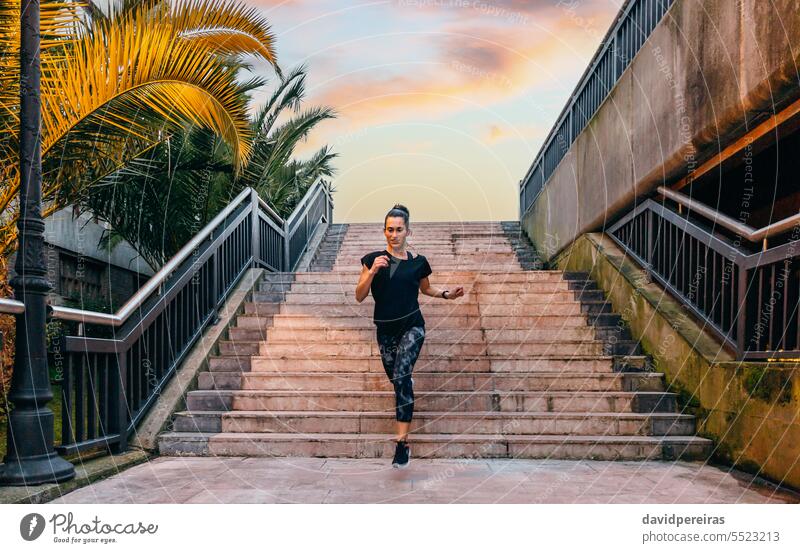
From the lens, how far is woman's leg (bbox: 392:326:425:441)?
455cm

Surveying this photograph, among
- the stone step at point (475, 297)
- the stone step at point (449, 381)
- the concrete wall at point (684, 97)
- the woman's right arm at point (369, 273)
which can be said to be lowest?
the stone step at point (449, 381)

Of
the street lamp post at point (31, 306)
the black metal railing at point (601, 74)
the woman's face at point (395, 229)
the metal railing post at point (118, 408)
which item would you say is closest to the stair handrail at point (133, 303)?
the street lamp post at point (31, 306)

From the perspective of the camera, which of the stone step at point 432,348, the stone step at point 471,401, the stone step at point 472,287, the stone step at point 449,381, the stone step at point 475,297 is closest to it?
the stone step at point 471,401

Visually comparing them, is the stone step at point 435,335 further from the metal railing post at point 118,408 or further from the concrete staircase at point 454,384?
the metal railing post at point 118,408

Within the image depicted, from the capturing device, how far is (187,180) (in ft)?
35.3

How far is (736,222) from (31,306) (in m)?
5.17

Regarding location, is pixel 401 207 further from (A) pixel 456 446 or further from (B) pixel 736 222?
(B) pixel 736 222

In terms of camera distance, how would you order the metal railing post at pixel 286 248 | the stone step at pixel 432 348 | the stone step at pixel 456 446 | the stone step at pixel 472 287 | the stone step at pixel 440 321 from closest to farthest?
the stone step at pixel 456 446, the stone step at pixel 432 348, the stone step at pixel 440 321, the stone step at pixel 472 287, the metal railing post at pixel 286 248

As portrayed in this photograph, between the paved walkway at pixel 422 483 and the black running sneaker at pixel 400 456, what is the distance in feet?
0.19

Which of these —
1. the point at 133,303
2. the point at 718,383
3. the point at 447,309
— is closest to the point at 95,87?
the point at 133,303

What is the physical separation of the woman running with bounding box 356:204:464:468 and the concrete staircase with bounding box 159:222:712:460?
2.11 feet

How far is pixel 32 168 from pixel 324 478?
110 inches

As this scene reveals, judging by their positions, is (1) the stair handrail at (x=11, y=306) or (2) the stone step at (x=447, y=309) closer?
(1) the stair handrail at (x=11, y=306)

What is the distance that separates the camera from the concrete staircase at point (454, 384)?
5117 mm
